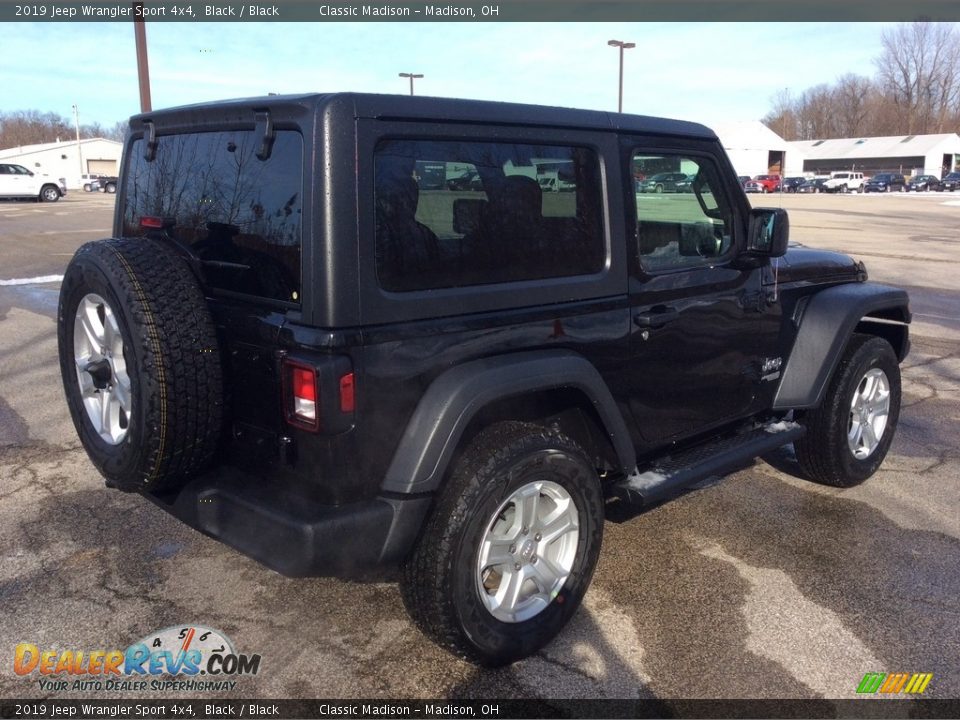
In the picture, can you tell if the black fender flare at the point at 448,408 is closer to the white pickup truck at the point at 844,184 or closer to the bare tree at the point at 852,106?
the white pickup truck at the point at 844,184

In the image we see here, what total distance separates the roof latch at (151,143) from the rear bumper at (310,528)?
4.67 ft

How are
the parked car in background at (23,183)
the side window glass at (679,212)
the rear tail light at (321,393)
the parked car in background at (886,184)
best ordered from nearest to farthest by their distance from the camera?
the rear tail light at (321,393), the side window glass at (679,212), the parked car in background at (23,183), the parked car in background at (886,184)

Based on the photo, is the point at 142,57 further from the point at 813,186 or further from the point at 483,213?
the point at 813,186

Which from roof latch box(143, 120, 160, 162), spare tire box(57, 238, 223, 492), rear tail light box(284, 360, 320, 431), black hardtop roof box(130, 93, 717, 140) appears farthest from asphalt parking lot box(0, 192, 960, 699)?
black hardtop roof box(130, 93, 717, 140)

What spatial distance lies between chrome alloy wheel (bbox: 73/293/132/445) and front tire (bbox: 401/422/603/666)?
117cm

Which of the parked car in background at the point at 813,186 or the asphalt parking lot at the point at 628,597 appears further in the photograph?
the parked car in background at the point at 813,186

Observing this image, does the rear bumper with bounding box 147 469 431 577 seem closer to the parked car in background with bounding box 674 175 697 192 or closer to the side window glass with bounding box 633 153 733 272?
the side window glass with bounding box 633 153 733 272

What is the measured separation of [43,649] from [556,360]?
7.03ft

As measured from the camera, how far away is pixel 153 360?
260cm

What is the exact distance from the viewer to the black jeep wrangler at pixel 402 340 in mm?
2576

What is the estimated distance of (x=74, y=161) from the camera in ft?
261

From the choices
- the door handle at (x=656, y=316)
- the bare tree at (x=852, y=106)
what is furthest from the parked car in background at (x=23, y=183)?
the bare tree at (x=852, y=106)

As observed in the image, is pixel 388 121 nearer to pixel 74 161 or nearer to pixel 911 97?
pixel 74 161

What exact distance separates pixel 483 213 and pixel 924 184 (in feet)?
240
